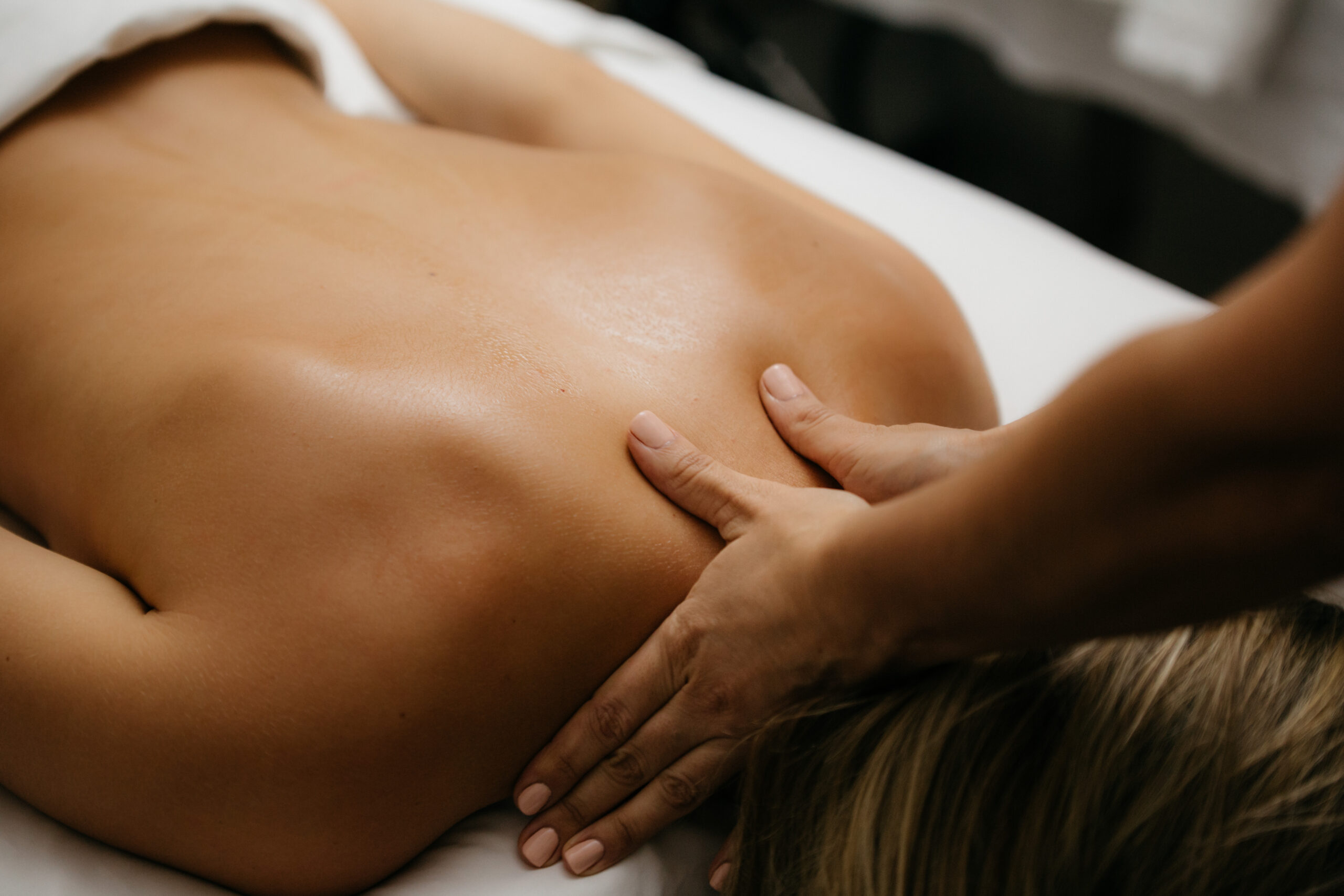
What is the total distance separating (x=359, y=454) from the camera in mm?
589

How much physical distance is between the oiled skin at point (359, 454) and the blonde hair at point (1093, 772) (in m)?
0.17

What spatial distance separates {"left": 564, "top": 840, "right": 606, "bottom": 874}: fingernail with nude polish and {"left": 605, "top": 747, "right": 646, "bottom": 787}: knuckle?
0.05m

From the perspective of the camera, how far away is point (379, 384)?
61 cm

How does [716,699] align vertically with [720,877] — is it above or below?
above

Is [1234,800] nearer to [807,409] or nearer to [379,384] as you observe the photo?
[807,409]

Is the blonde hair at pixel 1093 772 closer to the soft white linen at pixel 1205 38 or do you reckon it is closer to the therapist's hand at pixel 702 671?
the therapist's hand at pixel 702 671

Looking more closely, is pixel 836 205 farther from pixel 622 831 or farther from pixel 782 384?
pixel 622 831

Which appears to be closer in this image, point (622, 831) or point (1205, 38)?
point (622, 831)

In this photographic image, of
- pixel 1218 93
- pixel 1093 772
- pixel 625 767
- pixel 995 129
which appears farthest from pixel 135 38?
pixel 995 129

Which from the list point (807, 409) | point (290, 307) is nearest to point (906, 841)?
point (807, 409)

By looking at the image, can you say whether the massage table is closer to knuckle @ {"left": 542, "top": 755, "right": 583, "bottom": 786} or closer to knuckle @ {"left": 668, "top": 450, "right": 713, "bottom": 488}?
knuckle @ {"left": 542, "top": 755, "right": 583, "bottom": 786}

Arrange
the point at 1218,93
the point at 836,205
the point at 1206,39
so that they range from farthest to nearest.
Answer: the point at 1218,93
the point at 1206,39
the point at 836,205

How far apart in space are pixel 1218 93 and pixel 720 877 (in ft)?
5.52

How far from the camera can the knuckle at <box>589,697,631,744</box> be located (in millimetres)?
630
